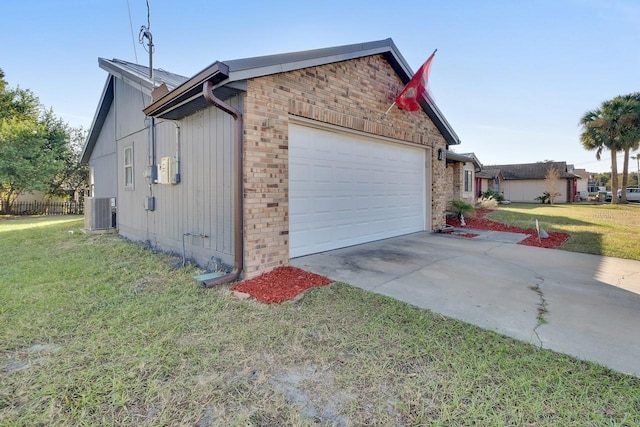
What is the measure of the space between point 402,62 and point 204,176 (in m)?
5.30

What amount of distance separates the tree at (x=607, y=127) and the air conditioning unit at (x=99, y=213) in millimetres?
32620

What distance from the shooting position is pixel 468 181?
19688 millimetres

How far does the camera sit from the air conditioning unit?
9398mm

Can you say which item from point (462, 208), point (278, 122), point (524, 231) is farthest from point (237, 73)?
point (462, 208)

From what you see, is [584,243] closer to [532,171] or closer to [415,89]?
[415,89]

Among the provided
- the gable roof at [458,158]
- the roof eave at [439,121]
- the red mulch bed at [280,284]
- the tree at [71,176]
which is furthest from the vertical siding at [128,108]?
the tree at [71,176]

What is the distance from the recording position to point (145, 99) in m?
7.67

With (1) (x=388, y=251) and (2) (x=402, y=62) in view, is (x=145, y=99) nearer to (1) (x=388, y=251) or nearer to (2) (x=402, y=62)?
(2) (x=402, y=62)

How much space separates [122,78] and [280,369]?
30.2ft

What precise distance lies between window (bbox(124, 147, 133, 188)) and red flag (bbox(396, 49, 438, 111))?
7222mm

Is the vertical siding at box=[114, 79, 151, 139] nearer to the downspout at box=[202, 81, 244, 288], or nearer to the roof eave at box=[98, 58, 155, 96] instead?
the roof eave at box=[98, 58, 155, 96]

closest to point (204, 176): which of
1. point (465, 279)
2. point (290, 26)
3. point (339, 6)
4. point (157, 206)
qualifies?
point (157, 206)

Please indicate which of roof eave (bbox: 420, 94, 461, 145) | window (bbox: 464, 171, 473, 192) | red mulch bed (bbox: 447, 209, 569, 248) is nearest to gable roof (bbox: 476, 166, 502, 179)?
window (bbox: 464, 171, 473, 192)

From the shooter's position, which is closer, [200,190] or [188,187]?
[200,190]
